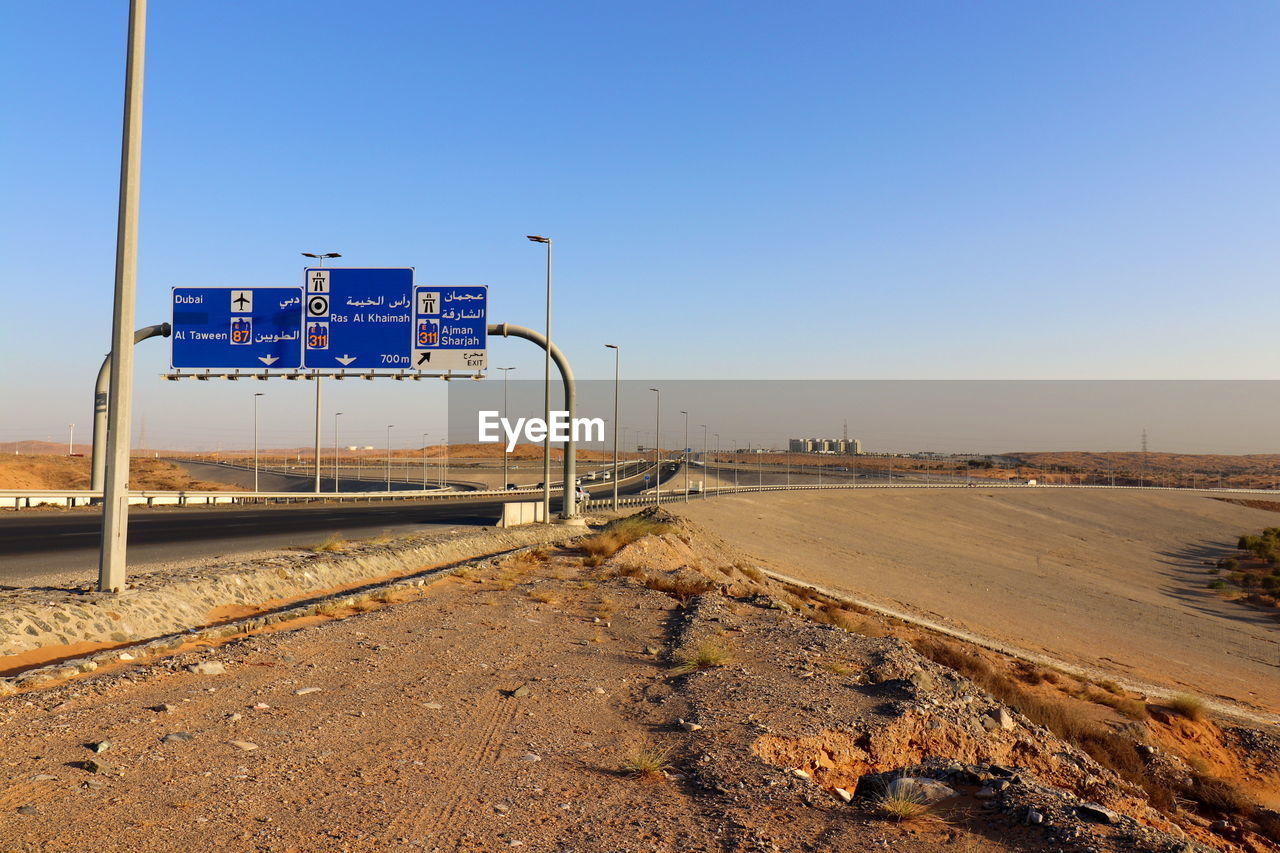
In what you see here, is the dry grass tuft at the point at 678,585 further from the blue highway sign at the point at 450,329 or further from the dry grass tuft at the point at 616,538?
the blue highway sign at the point at 450,329

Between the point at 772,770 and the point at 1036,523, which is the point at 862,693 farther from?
the point at 1036,523

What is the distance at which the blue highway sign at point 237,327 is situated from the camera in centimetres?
2459

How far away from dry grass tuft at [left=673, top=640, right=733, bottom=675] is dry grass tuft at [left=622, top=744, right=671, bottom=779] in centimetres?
296

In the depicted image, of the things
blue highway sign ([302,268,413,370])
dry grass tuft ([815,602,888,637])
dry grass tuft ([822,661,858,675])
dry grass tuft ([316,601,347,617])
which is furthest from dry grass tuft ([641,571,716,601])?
blue highway sign ([302,268,413,370])

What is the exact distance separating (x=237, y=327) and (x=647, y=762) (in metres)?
22.6

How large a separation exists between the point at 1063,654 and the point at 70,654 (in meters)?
24.8

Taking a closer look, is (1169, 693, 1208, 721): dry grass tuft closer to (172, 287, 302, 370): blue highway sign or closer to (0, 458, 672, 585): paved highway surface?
(0, 458, 672, 585): paved highway surface

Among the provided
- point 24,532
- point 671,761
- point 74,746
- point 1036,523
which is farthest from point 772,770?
point 1036,523

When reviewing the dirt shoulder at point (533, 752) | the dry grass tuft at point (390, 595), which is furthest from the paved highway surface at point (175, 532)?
the dirt shoulder at point (533, 752)

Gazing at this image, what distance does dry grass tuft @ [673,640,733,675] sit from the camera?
9.79m

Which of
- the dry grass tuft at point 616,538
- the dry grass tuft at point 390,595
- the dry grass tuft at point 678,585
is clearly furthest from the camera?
the dry grass tuft at point 616,538

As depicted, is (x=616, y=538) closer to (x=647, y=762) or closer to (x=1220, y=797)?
(x=1220, y=797)

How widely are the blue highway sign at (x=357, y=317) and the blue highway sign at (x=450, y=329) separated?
49 cm

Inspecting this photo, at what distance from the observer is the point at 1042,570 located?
48281 mm
